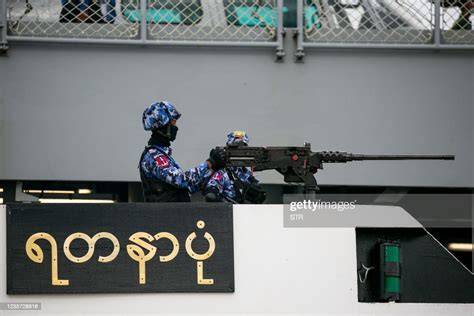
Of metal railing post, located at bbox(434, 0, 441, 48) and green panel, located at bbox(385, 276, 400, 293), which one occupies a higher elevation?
metal railing post, located at bbox(434, 0, 441, 48)

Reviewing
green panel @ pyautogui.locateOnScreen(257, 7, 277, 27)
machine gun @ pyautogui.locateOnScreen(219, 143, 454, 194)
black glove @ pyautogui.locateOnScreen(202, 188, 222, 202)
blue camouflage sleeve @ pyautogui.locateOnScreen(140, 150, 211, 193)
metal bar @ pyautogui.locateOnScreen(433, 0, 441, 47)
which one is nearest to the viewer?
blue camouflage sleeve @ pyautogui.locateOnScreen(140, 150, 211, 193)

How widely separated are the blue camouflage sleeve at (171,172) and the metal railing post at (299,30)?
104 inches

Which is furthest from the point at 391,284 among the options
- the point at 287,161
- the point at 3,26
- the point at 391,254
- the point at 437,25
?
the point at 3,26

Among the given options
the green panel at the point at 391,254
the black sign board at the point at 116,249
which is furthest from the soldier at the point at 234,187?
the green panel at the point at 391,254

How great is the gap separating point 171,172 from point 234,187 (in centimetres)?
85

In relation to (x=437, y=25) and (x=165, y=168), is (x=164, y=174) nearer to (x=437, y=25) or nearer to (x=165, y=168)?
(x=165, y=168)

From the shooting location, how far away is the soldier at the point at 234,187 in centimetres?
650

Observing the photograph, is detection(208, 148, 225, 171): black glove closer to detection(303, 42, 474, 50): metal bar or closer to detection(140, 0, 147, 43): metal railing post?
detection(140, 0, 147, 43): metal railing post

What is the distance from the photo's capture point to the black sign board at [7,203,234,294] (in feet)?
18.3

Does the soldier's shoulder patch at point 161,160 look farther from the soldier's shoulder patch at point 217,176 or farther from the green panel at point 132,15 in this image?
the green panel at point 132,15

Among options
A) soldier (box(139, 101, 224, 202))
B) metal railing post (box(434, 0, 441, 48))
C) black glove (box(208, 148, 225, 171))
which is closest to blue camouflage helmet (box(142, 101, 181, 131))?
soldier (box(139, 101, 224, 202))

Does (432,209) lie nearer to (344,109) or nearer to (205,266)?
(344,109)

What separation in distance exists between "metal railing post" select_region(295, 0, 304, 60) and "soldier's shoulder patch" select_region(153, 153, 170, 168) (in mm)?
2641

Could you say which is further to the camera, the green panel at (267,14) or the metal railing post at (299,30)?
the green panel at (267,14)
